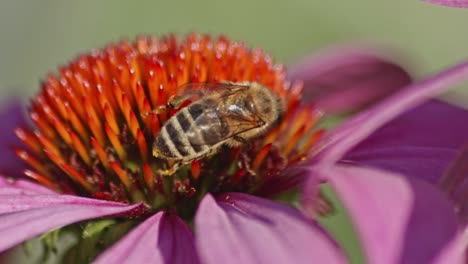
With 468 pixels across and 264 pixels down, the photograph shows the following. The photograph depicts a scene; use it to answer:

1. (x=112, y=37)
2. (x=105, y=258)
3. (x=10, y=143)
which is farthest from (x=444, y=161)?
(x=112, y=37)

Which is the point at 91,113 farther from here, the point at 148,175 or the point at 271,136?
the point at 271,136

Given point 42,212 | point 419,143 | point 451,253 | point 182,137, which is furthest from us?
point 419,143

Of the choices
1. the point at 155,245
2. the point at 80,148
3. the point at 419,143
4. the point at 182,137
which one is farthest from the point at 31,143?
the point at 419,143

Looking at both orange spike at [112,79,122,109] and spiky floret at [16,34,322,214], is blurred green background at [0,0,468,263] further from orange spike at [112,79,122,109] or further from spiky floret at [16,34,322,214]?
orange spike at [112,79,122,109]

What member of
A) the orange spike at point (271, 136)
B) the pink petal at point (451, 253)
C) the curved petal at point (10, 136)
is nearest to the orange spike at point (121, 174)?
the orange spike at point (271, 136)

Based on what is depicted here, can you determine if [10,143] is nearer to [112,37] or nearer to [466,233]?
[466,233]

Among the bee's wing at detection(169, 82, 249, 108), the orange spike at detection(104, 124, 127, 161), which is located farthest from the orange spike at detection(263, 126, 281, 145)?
the orange spike at detection(104, 124, 127, 161)
